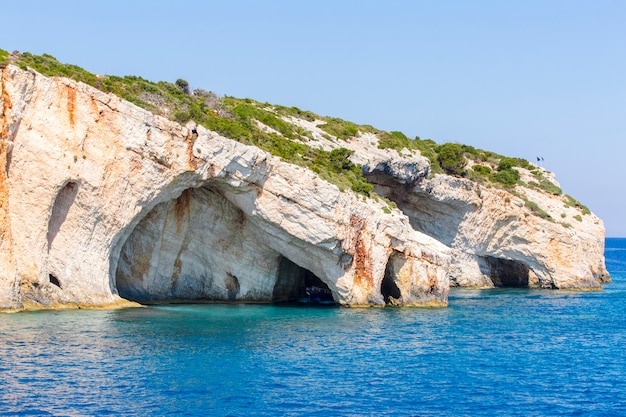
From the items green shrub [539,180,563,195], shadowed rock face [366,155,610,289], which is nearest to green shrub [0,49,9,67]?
shadowed rock face [366,155,610,289]

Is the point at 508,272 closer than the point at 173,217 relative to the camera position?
No

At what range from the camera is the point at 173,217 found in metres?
39.5

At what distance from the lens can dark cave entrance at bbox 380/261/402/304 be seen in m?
42.2

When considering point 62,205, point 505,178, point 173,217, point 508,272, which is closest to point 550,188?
point 505,178

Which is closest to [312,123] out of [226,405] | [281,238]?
[281,238]

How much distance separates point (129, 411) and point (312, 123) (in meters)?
41.7

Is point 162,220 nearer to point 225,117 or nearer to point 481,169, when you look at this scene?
point 225,117

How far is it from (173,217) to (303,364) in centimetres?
1698

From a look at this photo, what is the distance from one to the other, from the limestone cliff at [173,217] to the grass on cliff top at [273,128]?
5.11 ft

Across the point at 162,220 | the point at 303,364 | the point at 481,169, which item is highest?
the point at 481,169

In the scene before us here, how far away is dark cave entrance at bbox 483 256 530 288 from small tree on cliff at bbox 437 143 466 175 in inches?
368

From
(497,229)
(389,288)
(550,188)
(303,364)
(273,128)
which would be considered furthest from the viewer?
(550,188)

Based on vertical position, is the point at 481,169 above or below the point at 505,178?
above

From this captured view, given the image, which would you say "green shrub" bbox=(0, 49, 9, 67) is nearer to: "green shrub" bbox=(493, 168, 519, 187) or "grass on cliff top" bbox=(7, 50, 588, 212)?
"grass on cliff top" bbox=(7, 50, 588, 212)
